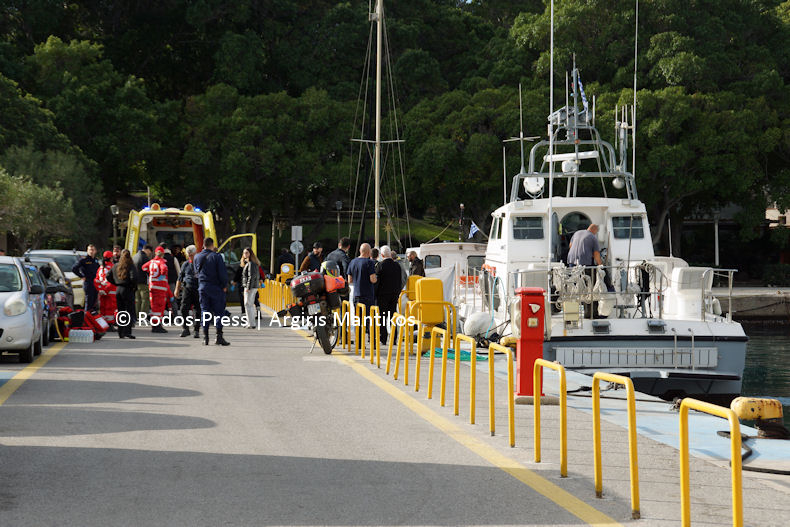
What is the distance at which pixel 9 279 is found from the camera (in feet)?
56.7

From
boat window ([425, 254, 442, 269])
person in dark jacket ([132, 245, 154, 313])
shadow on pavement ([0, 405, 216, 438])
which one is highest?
boat window ([425, 254, 442, 269])

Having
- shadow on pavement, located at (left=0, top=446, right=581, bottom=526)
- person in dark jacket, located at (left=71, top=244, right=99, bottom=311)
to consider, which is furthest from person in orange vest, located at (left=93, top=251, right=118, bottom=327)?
shadow on pavement, located at (left=0, top=446, right=581, bottom=526)

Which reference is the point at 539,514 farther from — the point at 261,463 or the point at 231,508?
the point at 261,463

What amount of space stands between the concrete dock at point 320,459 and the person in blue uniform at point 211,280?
5.14 m

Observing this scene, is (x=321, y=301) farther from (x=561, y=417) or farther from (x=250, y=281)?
(x=561, y=417)

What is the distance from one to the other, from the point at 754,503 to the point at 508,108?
1846 inches

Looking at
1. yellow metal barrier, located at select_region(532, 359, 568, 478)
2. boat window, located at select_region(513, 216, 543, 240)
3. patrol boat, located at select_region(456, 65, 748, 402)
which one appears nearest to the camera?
yellow metal barrier, located at select_region(532, 359, 568, 478)

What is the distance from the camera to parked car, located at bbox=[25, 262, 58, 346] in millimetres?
19256

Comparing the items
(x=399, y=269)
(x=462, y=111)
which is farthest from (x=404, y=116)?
(x=399, y=269)

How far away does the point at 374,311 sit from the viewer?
18344 millimetres

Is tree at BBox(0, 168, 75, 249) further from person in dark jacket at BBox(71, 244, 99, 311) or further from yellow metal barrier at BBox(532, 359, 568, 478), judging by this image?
yellow metal barrier at BBox(532, 359, 568, 478)

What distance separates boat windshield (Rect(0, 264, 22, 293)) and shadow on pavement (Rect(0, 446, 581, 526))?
27.7ft

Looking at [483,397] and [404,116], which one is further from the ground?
[404,116]

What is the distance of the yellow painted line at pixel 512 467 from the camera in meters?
7.01
